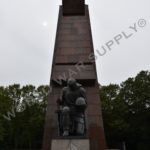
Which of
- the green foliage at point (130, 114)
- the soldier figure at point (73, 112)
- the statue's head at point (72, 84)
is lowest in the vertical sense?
the soldier figure at point (73, 112)

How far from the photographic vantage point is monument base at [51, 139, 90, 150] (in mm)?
8172

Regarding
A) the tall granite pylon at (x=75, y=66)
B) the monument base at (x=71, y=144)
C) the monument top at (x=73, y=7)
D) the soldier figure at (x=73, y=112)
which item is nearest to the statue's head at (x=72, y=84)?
the soldier figure at (x=73, y=112)

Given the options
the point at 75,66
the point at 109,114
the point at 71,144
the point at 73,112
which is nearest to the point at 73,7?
the point at 75,66

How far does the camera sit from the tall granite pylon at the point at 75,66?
10578 mm

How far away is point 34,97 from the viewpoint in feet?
118

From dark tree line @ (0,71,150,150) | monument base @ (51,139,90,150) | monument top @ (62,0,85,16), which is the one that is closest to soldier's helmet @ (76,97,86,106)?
monument base @ (51,139,90,150)

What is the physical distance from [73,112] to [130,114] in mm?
24070

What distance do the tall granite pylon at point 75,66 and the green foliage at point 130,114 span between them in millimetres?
18315

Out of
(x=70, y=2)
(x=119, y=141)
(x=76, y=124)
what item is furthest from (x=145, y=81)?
(x=76, y=124)

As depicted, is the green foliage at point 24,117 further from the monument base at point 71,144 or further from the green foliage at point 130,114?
the monument base at point 71,144

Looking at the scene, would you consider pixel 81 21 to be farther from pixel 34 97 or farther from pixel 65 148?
pixel 34 97

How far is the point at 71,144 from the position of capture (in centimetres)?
820

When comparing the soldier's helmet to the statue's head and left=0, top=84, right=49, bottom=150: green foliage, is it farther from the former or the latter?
left=0, top=84, right=49, bottom=150: green foliage

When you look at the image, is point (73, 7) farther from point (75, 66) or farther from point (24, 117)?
point (24, 117)
